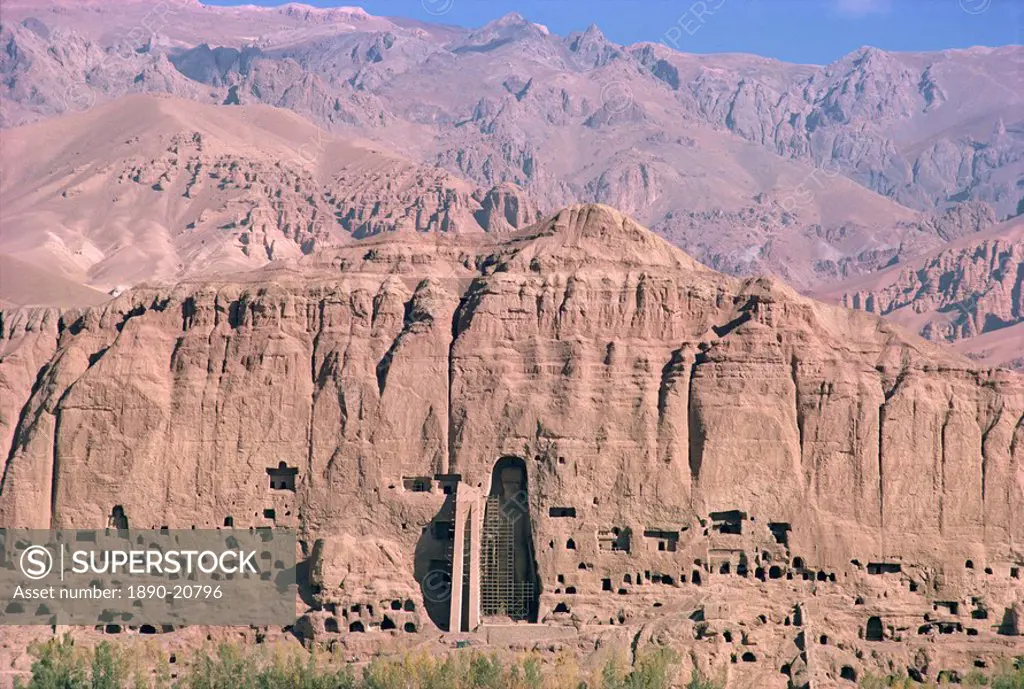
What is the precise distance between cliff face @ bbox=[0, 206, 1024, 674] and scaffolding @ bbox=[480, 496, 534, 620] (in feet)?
4.98

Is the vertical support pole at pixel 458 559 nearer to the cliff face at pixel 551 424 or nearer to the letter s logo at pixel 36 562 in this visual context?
the cliff face at pixel 551 424

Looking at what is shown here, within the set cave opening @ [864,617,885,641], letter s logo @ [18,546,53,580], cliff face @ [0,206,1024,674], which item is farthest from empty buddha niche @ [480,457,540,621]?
letter s logo @ [18,546,53,580]

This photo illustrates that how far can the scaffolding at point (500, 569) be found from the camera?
279 ft

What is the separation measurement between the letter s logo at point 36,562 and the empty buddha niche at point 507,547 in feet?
54.2

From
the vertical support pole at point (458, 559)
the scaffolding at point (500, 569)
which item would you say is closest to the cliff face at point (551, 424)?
the vertical support pole at point (458, 559)

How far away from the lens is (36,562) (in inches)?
3388

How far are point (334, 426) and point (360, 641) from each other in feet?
31.6

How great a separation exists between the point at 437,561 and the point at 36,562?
604 inches

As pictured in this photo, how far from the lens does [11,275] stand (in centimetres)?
16912

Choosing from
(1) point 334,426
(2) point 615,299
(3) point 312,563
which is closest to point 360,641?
(3) point 312,563

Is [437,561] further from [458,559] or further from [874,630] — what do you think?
[874,630]

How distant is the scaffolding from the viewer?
8512cm
